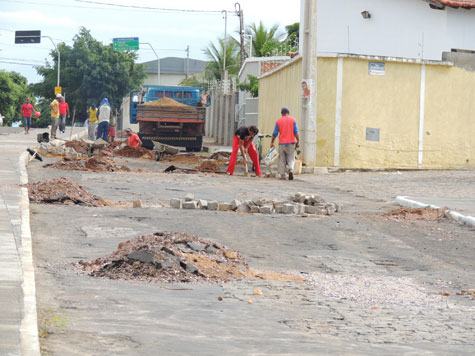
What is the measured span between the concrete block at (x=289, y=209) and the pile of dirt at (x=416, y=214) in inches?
54.3

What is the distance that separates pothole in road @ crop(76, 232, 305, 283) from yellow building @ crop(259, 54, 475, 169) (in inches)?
619

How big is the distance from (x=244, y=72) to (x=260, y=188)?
29.3 metres

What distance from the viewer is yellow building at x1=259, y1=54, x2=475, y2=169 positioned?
23.9 m

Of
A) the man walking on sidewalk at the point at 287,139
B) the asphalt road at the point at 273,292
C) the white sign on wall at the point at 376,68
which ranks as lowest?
the asphalt road at the point at 273,292

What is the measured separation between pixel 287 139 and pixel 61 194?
8.61m

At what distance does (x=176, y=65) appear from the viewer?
105938 millimetres

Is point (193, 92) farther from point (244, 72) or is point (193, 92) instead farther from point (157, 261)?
point (157, 261)

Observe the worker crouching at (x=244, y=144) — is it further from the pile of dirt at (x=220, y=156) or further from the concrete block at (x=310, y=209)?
the concrete block at (x=310, y=209)

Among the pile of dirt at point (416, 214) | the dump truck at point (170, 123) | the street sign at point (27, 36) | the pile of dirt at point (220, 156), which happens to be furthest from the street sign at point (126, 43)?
the pile of dirt at point (416, 214)

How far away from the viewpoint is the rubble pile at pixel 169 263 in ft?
24.7

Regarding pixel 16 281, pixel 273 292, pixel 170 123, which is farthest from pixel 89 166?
pixel 16 281

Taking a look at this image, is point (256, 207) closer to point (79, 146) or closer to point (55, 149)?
point (55, 149)

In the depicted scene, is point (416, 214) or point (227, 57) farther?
point (227, 57)

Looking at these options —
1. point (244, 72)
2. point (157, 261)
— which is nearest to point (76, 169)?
point (157, 261)
